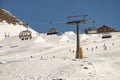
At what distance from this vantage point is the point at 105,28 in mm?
123000

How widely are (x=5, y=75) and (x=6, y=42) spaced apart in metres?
78.2

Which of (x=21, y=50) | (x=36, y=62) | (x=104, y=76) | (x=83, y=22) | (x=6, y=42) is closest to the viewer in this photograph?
(x=104, y=76)

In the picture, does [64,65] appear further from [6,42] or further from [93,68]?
[6,42]

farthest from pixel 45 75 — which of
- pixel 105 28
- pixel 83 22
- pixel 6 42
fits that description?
pixel 105 28

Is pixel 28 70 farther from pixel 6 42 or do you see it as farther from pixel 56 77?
pixel 6 42

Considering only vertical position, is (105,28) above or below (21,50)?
above

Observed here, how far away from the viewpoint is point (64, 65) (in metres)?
30.2

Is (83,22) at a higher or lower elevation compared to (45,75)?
higher

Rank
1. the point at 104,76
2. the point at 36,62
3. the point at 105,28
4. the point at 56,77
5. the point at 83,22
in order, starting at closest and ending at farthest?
1. the point at 56,77
2. the point at 104,76
3. the point at 36,62
4. the point at 83,22
5. the point at 105,28

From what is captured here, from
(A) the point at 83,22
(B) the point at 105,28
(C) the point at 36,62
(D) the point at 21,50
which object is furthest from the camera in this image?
(B) the point at 105,28

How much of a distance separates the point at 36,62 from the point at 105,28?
9312 centimetres

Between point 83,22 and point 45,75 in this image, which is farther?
point 83,22

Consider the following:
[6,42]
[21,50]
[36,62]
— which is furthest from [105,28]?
[36,62]

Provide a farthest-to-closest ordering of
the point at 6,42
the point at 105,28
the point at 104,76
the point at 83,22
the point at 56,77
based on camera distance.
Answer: the point at 105,28 < the point at 6,42 < the point at 83,22 < the point at 104,76 < the point at 56,77
